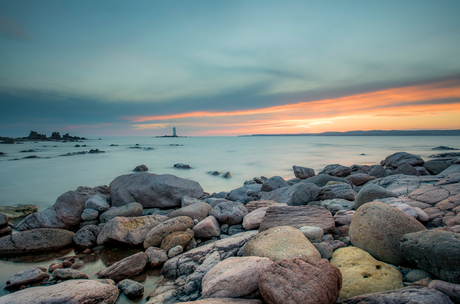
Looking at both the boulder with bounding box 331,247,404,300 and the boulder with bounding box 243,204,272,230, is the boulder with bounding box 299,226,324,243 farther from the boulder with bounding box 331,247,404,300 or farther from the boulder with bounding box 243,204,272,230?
the boulder with bounding box 243,204,272,230

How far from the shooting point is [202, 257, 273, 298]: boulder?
8.29ft

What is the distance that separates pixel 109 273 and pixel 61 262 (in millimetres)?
1464

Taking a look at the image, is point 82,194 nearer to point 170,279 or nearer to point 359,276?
point 170,279

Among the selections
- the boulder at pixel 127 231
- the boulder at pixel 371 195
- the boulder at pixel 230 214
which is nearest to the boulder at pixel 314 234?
the boulder at pixel 371 195

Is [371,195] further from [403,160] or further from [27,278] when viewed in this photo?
[403,160]

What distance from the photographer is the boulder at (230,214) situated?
5344 mm

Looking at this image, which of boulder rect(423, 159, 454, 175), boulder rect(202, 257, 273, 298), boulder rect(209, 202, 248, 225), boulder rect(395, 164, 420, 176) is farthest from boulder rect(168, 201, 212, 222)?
boulder rect(423, 159, 454, 175)

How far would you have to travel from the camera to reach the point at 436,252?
8.20 feet

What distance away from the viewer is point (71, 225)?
249 inches

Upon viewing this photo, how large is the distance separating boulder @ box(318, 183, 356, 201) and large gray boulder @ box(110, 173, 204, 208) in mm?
4366

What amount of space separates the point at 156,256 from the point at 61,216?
3806 mm

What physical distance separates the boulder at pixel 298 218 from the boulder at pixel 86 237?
156 inches

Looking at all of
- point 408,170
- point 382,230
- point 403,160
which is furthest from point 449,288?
point 403,160

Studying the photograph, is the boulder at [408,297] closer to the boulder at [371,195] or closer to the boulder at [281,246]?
the boulder at [281,246]
